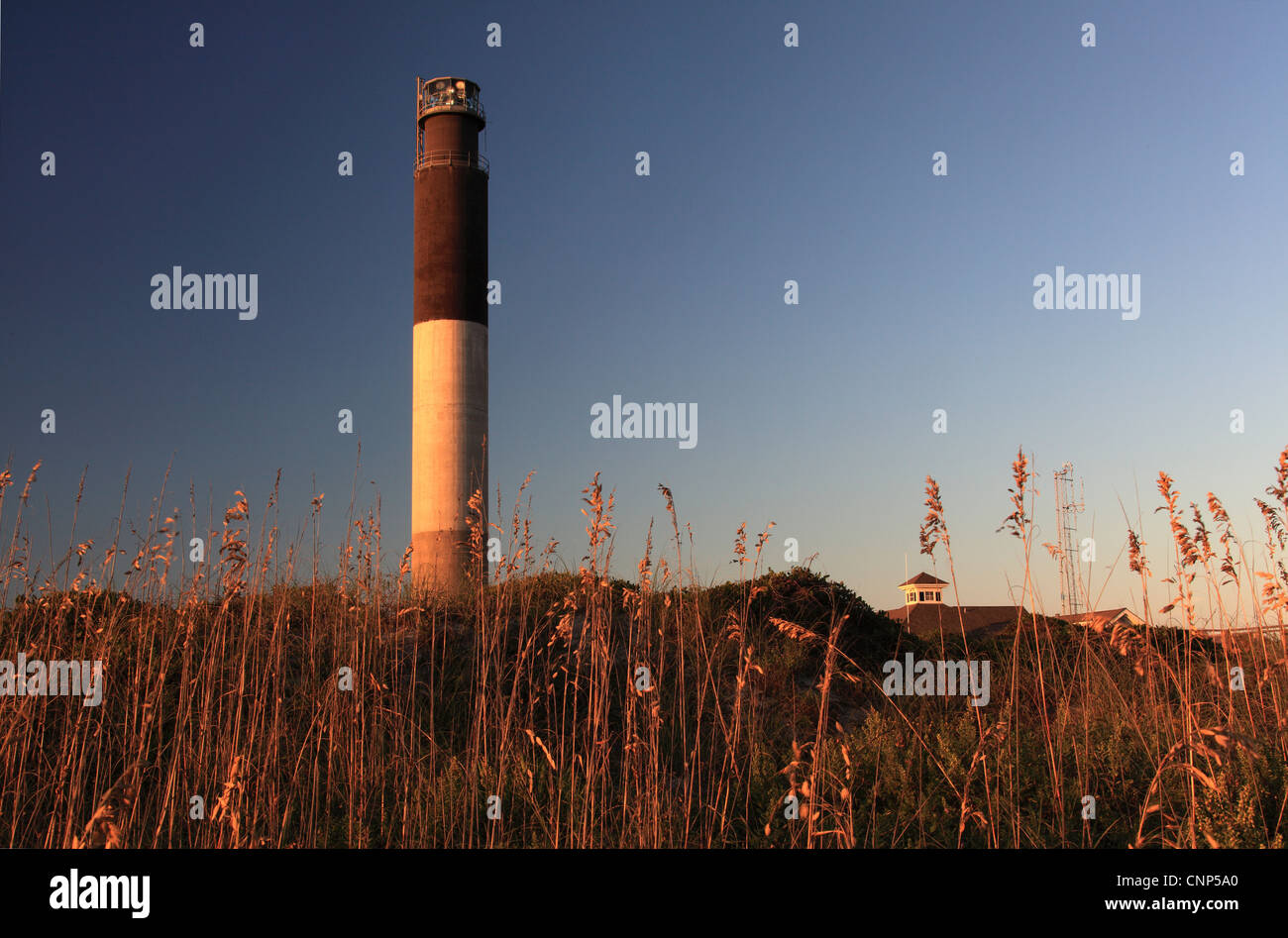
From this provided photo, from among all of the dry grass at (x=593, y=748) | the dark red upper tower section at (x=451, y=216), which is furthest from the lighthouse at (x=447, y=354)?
the dry grass at (x=593, y=748)

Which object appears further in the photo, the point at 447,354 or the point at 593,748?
the point at 447,354

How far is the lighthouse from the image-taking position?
1669 cm

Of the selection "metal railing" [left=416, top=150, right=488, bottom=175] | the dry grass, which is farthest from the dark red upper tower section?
the dry grass

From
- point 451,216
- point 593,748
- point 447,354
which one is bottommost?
point 593,748

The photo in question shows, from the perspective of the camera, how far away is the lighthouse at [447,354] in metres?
16.7

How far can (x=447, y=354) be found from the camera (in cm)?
1697

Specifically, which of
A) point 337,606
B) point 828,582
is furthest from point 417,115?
point 337,606

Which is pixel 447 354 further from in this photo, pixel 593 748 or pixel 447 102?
pixel 593 748

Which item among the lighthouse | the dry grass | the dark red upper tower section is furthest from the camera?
the dark red upper tower section

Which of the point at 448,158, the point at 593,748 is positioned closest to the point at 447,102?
the point at 448,158

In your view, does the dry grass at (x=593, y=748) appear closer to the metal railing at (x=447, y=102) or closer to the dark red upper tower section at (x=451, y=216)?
the dark red upper tower section at (x=451, y=216)

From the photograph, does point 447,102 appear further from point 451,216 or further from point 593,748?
point 593,748

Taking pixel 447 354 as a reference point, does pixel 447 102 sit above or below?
above

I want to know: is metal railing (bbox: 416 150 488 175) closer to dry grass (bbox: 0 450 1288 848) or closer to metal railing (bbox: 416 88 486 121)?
metal railing (bbox: 416 88 486 121)
